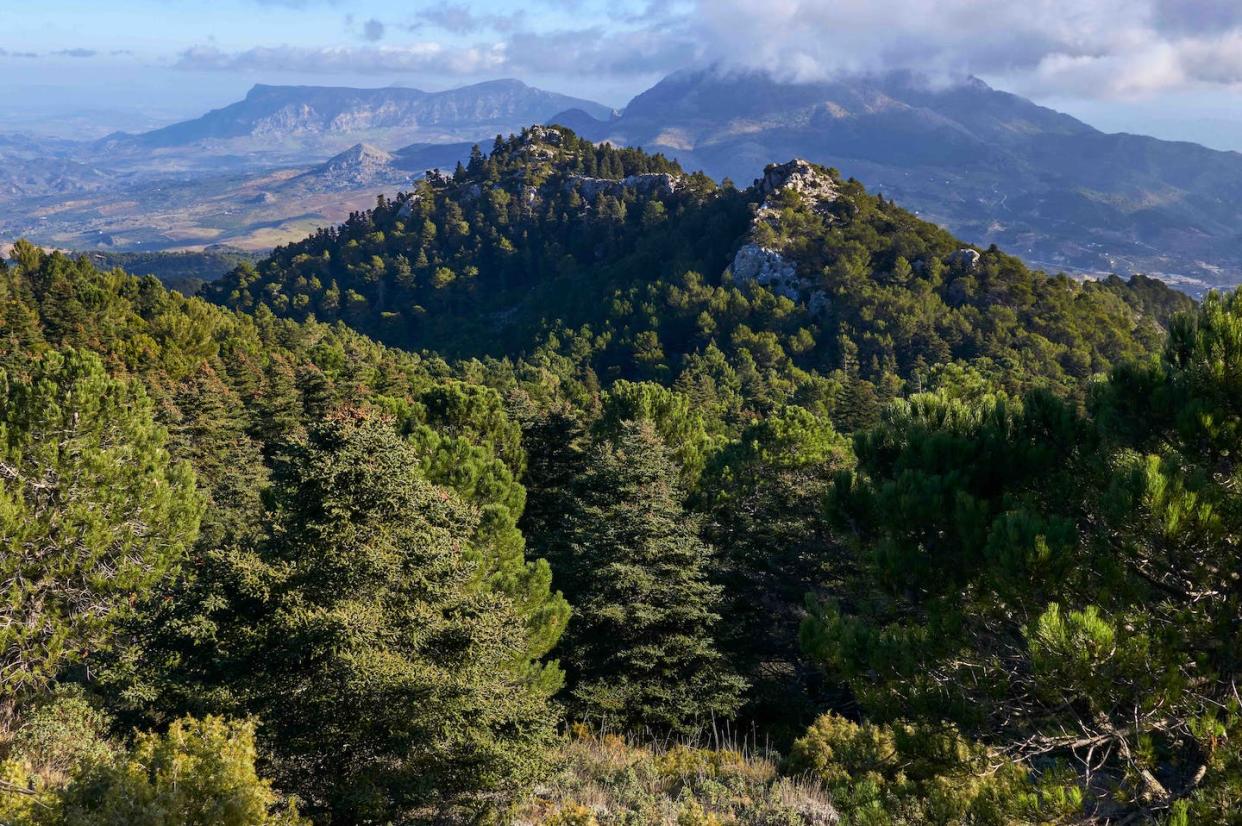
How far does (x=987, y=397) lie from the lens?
32.8 feet

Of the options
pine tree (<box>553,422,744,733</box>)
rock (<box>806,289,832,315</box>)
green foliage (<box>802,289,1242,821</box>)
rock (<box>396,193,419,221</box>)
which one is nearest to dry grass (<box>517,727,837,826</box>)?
green foliage (<box>802,289,1242,821</box>)

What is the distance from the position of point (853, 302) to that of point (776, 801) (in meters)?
79.3

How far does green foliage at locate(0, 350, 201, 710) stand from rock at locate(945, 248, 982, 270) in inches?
3233

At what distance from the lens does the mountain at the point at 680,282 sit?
77188 millimetres

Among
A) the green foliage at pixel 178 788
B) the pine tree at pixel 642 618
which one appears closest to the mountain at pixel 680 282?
the pine tree at pixel 642 618

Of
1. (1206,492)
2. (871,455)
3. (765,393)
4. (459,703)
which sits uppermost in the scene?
(1206,492)

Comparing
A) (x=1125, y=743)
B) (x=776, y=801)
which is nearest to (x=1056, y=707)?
(x=1125, y=743)

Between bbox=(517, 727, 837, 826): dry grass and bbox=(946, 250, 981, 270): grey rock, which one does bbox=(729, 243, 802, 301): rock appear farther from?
bbox=(517, 727, 837, 826): dry grass

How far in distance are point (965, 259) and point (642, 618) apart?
258 ft

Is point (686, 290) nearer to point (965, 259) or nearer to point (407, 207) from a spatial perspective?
point (965, 259)

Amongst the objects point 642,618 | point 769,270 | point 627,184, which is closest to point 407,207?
→ point 627,184

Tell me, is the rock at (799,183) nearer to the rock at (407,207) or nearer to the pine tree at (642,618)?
the rock at (407,207)

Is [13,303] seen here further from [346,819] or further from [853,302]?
[853,302]

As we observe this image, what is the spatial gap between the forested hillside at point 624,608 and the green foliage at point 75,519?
7 centimetres
